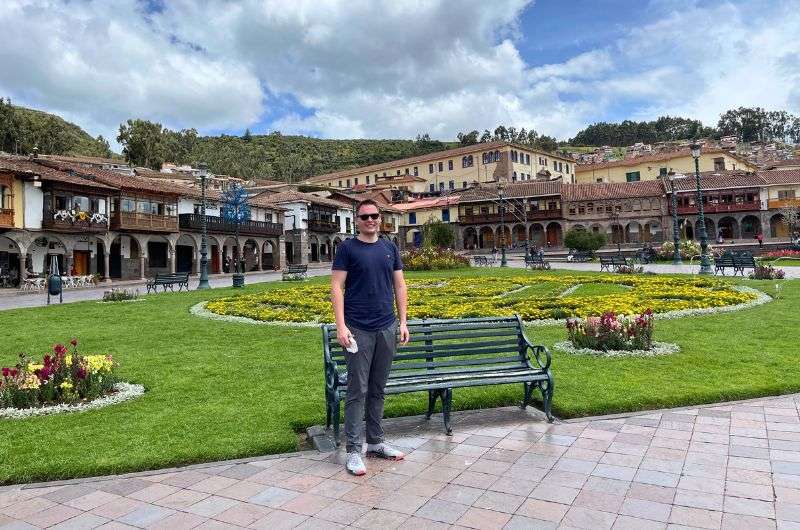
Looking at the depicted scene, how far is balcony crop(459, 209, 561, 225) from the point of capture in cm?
6712

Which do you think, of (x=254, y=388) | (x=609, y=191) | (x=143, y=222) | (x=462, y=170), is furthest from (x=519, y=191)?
(x=254, y=388)

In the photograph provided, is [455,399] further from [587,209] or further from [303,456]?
[587,209]

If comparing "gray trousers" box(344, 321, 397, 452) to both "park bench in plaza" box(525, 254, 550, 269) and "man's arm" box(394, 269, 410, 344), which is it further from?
"park bench in plaza" box(525, 254, 550, 269)

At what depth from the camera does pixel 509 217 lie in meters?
69.8

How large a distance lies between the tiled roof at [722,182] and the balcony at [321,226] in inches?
1505

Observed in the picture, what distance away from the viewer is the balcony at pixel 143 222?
37000 millimetres

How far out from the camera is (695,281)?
64.4 feet

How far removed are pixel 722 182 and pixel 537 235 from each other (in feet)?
69.4

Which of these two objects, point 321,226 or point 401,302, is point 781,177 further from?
point 401,302

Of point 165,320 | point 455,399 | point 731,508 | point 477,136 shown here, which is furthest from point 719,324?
point 477,136

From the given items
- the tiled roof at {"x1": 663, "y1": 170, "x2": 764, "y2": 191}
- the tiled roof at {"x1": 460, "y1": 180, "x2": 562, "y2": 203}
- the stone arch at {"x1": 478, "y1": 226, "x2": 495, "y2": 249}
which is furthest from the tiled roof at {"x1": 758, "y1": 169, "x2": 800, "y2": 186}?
the stone arch at {"x1": 478, "y1": 226, "x2": 495, "y2": 249}

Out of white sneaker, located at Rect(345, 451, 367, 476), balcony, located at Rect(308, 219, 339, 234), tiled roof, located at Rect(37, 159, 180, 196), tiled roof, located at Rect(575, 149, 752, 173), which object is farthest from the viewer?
tiled roof, located at Rect(575, 149, 752, 173)

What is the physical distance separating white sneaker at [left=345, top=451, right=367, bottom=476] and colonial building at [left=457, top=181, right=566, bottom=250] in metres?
62.4

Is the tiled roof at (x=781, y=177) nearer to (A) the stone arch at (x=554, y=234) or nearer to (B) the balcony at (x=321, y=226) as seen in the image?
(A) the stone arch at (x=554, y=234)
